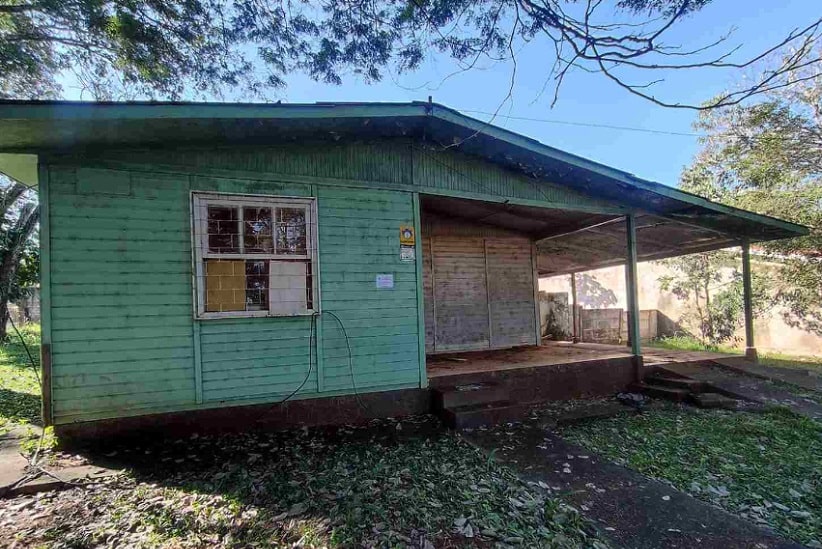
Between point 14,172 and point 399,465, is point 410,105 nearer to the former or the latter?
point 399,465

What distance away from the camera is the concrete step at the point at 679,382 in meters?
5.87

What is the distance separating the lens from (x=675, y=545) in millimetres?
2432

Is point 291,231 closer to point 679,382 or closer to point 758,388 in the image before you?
point 679,382

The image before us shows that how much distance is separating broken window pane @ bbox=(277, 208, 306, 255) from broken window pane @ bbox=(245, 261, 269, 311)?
0.87ft

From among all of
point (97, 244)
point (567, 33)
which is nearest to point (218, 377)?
point (97, 244)

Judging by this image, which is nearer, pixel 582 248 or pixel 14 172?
pixel 14 172

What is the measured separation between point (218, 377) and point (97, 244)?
5.44 ft

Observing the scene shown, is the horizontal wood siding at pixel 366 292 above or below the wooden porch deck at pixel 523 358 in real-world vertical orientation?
above

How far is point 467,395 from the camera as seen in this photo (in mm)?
4832

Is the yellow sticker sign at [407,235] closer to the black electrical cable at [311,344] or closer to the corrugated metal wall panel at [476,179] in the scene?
the corrugated metal wall panel at [476,179]

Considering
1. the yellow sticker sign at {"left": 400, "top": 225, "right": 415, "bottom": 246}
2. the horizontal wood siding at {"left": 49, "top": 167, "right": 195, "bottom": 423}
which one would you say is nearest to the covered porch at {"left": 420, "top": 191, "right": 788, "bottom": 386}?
the yellow sticker sign at {"left": 400, "top": 225, "right": 415, "bottom": 246}

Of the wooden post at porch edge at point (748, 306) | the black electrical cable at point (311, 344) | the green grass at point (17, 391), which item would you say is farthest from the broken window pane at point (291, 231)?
the wooden post at porch edge at point (748, 306)

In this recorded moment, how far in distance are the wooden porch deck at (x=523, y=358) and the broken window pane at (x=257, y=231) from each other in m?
2.54

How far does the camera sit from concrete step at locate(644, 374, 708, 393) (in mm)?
5871
